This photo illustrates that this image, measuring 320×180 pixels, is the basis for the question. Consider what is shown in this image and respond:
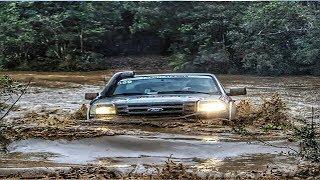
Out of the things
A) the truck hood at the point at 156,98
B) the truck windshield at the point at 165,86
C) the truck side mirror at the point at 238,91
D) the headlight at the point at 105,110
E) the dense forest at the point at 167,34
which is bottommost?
the headlight at the point at 105,110

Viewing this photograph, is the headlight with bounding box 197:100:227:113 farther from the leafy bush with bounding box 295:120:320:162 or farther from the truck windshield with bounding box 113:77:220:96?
the leafy bush with bounding box 295:120:320:162

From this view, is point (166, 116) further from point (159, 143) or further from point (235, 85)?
point (235, 85)

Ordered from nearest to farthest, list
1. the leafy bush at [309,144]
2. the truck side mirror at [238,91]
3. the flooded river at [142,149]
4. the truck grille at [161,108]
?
the leafy bush at [309,144] < the flooded river at [142,149] < the truck grille at [161,108] < the truck side mirror at [238,91]

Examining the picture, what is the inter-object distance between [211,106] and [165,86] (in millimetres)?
599

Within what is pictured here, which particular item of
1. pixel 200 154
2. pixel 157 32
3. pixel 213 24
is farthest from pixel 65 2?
pixel 200 154

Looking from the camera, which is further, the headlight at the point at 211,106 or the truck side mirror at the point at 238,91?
the truck side mirror at the point at 238,91

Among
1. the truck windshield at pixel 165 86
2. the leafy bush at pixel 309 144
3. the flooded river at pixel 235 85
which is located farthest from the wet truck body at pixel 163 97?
the leafy bush at pixel 309 144

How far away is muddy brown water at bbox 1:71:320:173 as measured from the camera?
466 centimetres

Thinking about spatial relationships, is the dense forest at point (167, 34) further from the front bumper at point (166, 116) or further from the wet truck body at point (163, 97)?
the front bumper at point (166, 116)

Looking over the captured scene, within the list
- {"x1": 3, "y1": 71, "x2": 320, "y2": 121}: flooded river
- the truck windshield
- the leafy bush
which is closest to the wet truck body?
the truck windshield

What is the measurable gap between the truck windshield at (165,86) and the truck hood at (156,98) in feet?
0.49

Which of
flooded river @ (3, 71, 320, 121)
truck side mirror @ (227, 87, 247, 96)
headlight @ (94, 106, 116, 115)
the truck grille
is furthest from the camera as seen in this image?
flooded river @ (3, 71, 320, 121)

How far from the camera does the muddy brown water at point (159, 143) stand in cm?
466

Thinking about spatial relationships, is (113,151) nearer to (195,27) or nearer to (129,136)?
(129,136)
